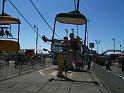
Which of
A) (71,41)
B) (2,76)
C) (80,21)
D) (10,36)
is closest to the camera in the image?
(10,36)

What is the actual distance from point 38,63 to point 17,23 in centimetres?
3134

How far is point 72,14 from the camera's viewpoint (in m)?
18.3

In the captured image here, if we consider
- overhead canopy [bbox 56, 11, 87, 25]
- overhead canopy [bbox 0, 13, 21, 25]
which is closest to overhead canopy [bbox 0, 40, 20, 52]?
overhead canopy [bbox 0, 13, 21, 25]

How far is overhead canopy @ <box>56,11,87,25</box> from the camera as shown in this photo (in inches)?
722

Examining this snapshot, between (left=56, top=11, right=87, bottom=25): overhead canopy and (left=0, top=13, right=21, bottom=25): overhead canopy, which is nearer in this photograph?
(left=0, top=13, right=21, bottom=25): overhead canopy

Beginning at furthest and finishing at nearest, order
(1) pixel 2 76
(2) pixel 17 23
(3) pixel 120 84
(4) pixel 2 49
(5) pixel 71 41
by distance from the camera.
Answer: (5) pixel 71 41 < (1) pixel 2 76 < (2) pixel 17 23 < (4) pixel 2 49 < (3) pixel 120 84

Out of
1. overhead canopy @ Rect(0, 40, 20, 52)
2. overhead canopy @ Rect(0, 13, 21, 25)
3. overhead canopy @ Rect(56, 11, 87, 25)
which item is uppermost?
overhead canopy @ Rect(56, 11, 87, 25)

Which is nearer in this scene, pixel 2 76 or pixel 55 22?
pixel 55 22

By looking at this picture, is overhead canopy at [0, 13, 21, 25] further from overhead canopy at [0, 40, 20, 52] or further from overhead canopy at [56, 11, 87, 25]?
overhead canopy at [56, 11, 87, 25]

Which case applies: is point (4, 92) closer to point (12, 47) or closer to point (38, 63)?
point (12, 47)

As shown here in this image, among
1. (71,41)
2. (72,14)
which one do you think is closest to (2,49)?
(72,14)

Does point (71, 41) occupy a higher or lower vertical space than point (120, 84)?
higher

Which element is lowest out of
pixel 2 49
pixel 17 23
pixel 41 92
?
pixel 41 92

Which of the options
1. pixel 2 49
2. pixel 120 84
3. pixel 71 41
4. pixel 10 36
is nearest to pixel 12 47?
pixel 2 49
